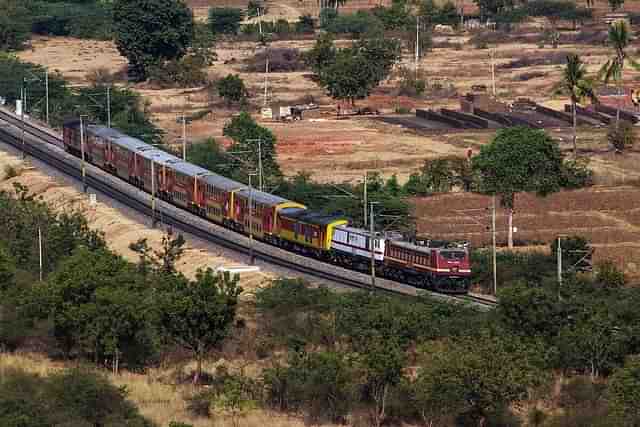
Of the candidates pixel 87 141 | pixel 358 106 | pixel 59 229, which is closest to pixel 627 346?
pixel 59 229

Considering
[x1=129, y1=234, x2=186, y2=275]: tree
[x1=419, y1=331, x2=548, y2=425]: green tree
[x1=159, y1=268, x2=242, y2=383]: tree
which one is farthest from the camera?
[x1=129, y1=234, x2=186, y2=275]: tree

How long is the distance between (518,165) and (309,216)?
702 inches

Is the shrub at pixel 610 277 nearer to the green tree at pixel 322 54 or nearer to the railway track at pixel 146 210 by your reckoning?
the railway track at pixel 146 210

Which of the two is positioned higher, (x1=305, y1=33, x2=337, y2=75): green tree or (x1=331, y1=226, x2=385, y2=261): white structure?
(x1=305, y1=33, x2=337, y2=75): green tree

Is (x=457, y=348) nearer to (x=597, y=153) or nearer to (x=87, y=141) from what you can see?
(x=87, y=141)

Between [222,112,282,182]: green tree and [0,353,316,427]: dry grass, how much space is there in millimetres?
40078

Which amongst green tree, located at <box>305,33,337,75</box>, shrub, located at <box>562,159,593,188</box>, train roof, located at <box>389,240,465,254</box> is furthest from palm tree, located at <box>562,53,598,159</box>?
green tree, located at <box>305,33,337,75</box>

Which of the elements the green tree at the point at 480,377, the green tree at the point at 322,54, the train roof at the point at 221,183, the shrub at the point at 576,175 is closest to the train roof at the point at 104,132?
the train roof at the point at 221,183

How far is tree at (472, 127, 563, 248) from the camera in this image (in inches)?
3543

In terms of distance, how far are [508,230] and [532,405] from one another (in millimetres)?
32435

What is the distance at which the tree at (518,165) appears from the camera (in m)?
90.0

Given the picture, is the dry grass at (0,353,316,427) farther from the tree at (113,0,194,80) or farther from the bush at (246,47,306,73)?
the bush at (246,47,306,73)

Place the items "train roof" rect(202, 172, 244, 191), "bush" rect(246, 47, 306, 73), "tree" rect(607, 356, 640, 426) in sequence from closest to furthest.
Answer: "tree" rect(607, 356, 640, 426), "train roof" rect(202, 172, 244, 191), "bush" rect(246, 47, 306, 73)

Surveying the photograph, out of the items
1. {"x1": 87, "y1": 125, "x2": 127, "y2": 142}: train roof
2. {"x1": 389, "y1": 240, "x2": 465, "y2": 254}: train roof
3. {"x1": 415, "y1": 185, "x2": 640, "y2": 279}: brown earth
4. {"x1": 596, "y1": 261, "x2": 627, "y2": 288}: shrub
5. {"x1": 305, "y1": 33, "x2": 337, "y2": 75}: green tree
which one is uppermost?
{"x1": 305, "y1": 33, "x2": 337, "y2": 75}: green tree
